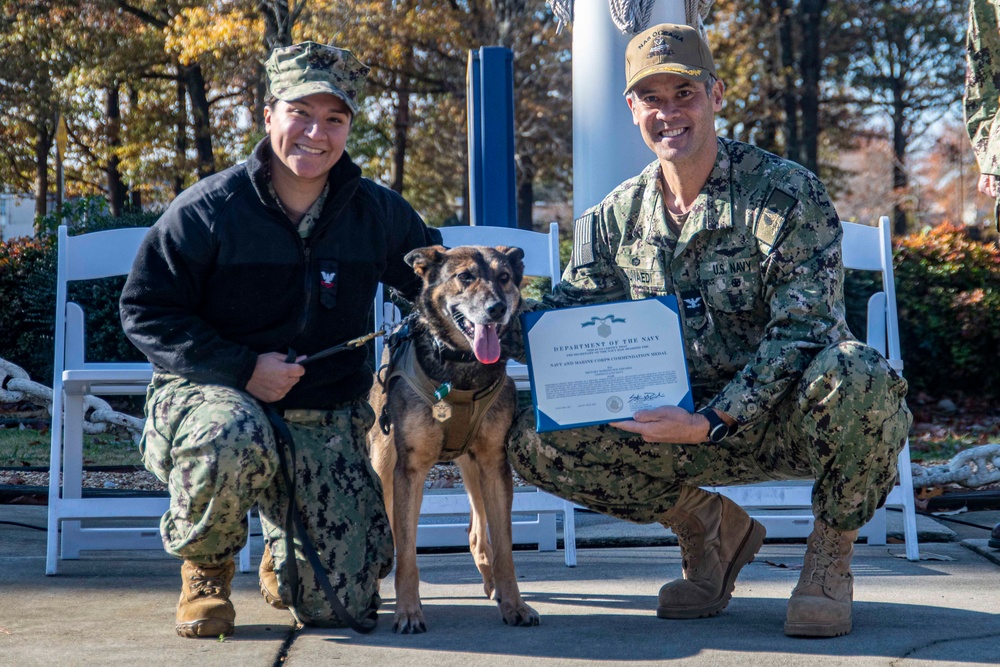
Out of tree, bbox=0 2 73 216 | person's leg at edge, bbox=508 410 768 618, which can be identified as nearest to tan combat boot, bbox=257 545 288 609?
person's leg at edge, bbox=508 410 768 618

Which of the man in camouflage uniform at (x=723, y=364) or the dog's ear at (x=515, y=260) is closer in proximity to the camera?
the man in camouflage uniform at (x=723, y=364)

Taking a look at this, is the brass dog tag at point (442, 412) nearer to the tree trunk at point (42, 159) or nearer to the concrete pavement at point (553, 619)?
the concrete pavement at point (553, 619)

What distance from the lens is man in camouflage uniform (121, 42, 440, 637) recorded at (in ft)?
9.27

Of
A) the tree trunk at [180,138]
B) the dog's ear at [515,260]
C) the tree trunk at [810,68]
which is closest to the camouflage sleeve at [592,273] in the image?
the dog's ear at [515,260]

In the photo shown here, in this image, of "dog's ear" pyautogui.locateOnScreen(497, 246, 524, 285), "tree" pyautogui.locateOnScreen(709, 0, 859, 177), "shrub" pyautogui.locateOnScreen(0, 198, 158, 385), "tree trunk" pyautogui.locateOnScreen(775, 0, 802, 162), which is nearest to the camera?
"dog's ear" pyautogui.locateOnScreen(497, 246, 524, 285)

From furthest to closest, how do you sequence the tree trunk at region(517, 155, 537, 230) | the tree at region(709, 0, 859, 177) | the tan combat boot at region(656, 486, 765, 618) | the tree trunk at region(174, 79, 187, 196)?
1. the tree trunk at region(174, 79, 187, 196)
2. the tree trunk at region(517, 155, 537, 230)
3. the tree at region(709, 0, 859, 177)
4. the tan combat boot at region(656, 486, 765, 618)

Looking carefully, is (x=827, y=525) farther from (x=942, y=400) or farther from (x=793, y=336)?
(x=942, y=400)

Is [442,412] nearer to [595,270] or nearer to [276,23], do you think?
[595,270]

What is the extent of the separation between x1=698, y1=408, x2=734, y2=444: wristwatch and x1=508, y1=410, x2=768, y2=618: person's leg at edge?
260 mm

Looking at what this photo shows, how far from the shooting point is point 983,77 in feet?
11.3

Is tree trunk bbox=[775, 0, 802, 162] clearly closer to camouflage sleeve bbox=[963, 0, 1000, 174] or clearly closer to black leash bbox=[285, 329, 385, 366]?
camouflage sleeve bbox=[963, 0, 1000, 174]

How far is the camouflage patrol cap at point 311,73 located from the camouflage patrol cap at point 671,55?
89 centimetres

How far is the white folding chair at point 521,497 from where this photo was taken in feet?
12.5

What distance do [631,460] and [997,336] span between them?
6.85 m
